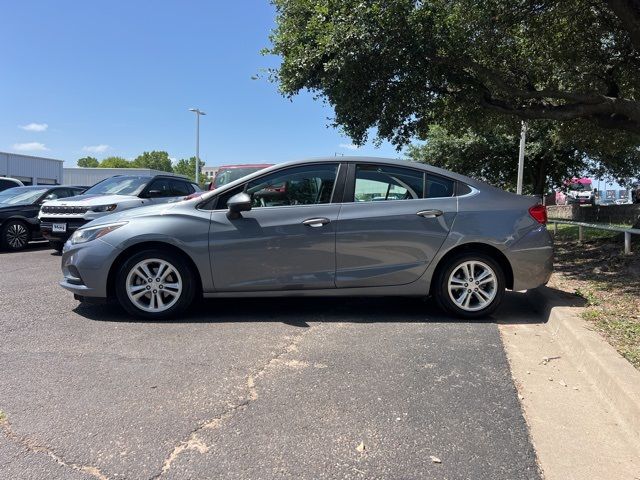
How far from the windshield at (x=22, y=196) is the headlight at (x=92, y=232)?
754 cm

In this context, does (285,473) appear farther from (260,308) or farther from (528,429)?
(260,308)

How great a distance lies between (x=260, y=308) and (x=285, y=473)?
3.26m

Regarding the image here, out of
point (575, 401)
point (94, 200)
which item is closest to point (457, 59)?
point (94, 200)

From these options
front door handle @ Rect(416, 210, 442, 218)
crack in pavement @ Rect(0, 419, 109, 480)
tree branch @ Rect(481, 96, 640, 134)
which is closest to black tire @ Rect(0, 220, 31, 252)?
crack in pavement @ Rect(0, 419, 109, 480)

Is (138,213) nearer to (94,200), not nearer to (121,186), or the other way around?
(94,200)

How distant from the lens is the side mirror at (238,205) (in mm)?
5117

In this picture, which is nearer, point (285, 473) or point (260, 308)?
point (285, 473)

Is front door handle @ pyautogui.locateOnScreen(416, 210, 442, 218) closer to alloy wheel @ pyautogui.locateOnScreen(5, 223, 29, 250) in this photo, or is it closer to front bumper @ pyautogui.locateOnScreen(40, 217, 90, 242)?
front bumper @ pyautogui.locateOnScreen(40, 217, 90, 242)

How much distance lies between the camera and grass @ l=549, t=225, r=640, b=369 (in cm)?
446

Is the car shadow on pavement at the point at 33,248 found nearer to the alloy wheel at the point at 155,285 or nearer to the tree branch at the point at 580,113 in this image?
the alloy wheel at the point at 155,285

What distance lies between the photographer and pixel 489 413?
331cm

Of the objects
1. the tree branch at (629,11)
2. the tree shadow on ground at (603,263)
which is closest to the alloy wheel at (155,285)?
the tree shadow on ground at (603,263)

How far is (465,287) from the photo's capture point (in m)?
5.41

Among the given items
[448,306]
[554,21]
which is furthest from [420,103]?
[448,306]
